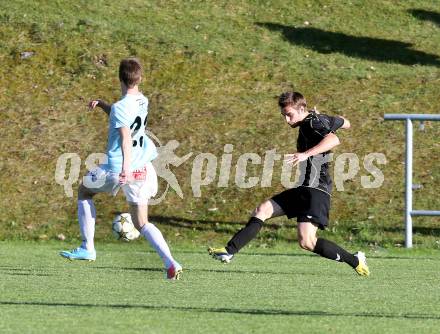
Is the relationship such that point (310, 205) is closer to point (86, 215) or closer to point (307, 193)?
point (307, 193)

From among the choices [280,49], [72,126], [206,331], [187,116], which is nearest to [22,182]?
[72,126]

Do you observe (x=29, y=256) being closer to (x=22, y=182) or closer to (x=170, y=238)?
(x=170, y=238)

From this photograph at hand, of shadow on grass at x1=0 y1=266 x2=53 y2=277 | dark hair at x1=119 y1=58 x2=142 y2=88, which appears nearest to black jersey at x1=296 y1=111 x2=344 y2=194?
dark hair at x1=119 y1=58 x2=142 y2=88

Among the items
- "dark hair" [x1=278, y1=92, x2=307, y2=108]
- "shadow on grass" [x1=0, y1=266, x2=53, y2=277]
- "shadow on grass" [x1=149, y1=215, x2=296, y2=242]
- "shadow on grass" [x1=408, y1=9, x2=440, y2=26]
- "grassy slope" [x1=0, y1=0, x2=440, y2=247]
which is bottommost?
"shadow on grass" [x1=0, y1=266, x2=53, y2=277]

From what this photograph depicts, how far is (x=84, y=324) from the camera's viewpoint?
752cm

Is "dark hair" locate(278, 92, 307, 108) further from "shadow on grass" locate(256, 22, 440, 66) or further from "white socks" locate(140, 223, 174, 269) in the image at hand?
"shadow on grass" locate(256, 22, 440, 66)

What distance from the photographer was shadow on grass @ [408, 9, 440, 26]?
81.1 feet

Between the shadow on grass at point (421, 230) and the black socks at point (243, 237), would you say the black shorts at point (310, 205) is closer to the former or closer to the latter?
the black socks at point (243, 237)

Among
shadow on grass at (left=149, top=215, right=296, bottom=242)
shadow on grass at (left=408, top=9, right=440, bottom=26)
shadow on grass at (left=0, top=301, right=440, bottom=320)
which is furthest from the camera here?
shadow on grass at (left=408, top=9, right=440, bottom=26)

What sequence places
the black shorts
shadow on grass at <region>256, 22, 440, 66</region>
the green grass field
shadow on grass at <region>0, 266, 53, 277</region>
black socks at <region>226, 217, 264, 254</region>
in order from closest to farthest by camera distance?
the green grass field
the black shorts
black socks at <region>226, 217, 264, 254</region>
shadow on grass at <region>0, 266, 53, 277</region>
shadow on grass at <region>256, 22, 440, 66</region>

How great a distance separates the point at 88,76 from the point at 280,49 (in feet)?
13.3

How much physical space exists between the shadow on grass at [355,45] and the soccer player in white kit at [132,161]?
1261cm

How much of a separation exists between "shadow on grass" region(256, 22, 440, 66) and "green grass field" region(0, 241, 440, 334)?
9326 millimetres

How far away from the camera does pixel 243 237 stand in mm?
10797
